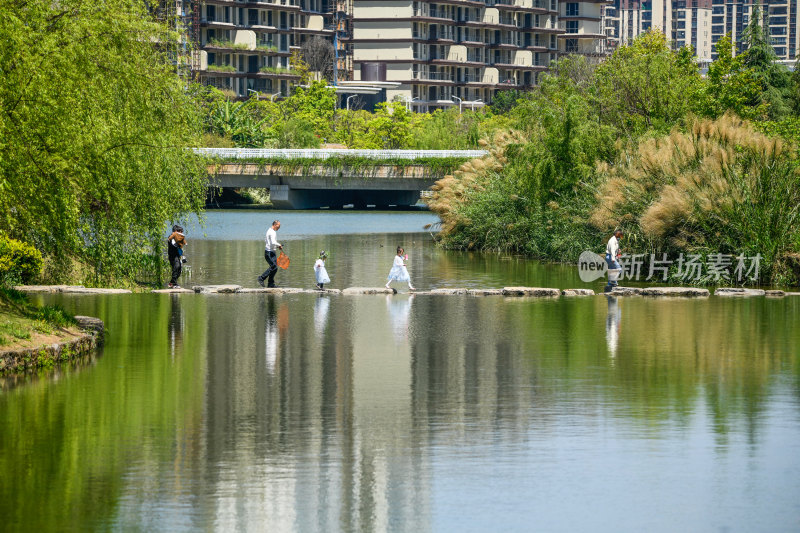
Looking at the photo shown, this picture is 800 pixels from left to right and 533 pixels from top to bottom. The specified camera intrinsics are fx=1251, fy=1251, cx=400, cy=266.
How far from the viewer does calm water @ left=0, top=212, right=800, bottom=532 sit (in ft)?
40.8

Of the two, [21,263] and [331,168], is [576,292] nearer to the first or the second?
[21,263]

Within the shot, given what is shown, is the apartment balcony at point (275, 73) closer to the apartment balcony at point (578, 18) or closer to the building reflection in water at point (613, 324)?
the apartment balcony at point (578, 18)

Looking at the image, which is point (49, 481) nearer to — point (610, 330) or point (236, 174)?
point (610, 330)

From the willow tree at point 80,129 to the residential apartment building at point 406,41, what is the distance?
11091cm

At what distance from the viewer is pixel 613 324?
1041 inches

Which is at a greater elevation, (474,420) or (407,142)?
(407,142)

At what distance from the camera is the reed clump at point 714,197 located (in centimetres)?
3506

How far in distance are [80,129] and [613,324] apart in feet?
38.7

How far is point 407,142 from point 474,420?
97367 millimetres

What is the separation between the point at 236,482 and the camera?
13.3 meters

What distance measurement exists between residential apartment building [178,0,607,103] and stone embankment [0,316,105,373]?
116 metres

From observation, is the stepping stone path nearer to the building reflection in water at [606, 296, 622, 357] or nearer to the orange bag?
the orange bag

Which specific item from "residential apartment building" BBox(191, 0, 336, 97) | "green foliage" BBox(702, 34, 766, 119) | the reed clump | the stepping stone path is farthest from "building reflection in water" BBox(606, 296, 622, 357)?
"residential apartment building" BBox(191, 0, 336, 97)

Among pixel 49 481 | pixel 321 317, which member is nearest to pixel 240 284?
pixel 321 317
